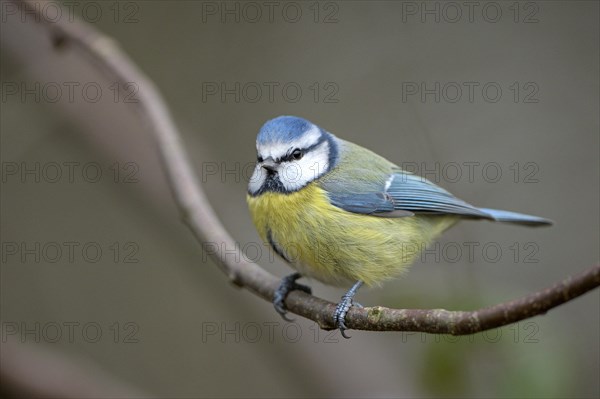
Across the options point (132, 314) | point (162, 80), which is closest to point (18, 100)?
point (162, 80)

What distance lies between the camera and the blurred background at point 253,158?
339 cm

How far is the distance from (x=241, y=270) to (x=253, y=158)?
2.09 m

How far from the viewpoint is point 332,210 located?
2486 millimetres

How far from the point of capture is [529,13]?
181 inches

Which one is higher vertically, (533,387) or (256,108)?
(256,108)

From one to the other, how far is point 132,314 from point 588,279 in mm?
3663

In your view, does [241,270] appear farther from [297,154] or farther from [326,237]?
[297,154]

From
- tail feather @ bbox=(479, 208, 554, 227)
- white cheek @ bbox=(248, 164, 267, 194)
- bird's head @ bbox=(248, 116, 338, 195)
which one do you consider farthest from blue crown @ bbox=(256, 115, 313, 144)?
tail feather @ bbox=(479, 208, 554, 227)

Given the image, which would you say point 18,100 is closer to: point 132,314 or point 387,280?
point 132,314

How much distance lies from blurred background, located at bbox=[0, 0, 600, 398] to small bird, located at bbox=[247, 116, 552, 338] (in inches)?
12.7

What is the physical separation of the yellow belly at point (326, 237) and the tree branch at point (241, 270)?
13 centimetres

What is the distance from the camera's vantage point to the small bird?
7.98 ft

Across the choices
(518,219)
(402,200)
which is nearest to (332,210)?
(402,200)

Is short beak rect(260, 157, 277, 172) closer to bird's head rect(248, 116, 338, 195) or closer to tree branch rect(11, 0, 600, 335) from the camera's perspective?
bird's head rect(248, 116, 338, 195)
